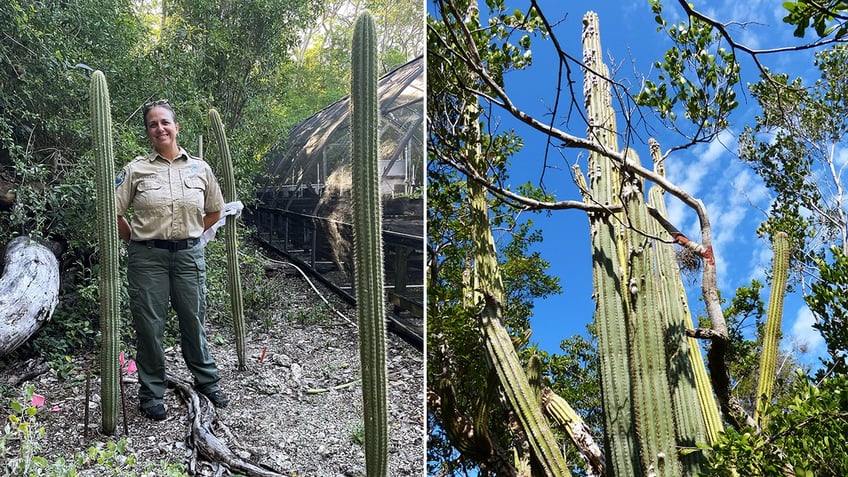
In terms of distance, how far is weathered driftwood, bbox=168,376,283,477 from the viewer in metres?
1.46

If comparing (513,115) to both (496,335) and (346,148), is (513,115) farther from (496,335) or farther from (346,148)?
(496,335)

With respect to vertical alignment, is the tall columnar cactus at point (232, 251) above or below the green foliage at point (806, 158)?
below

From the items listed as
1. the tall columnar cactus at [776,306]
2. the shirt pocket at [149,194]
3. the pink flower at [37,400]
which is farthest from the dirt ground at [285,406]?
the tall columnar cactus at [776,306]

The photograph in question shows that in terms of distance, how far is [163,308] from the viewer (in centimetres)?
154

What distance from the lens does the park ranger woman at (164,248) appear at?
59.0 inches

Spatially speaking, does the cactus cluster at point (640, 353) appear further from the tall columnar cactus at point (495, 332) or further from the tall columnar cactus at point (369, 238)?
the tall columnar cactus at point (369, 238)

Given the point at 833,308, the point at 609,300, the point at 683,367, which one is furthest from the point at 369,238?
the point at 833,308

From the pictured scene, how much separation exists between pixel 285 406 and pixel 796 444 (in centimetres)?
150

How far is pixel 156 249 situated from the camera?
5.07ft

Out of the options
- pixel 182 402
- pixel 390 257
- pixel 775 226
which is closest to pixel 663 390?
pixel 390 257

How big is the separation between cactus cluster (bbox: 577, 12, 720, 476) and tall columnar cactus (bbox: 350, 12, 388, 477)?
76cm

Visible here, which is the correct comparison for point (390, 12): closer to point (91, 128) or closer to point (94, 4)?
point (94, 4)

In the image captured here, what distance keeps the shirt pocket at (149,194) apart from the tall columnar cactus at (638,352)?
1250mm

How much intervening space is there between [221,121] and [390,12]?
64 centimetres
